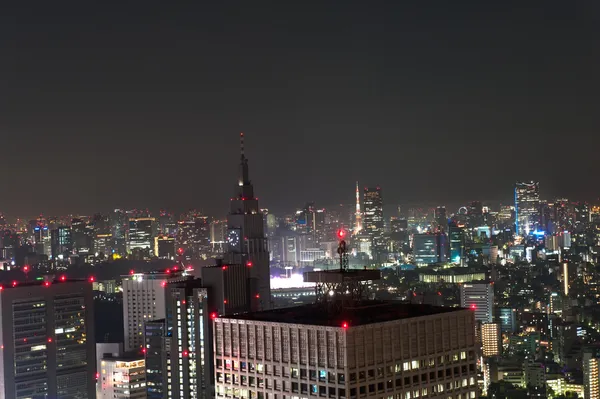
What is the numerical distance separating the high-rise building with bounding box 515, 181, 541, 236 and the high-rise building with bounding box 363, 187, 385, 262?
10858mm

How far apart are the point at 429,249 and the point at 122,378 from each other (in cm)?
4999

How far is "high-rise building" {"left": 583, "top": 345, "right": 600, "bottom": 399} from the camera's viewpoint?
42.6 m

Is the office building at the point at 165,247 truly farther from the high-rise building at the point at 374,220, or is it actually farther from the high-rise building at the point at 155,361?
the high-rise building at the point at 155,361

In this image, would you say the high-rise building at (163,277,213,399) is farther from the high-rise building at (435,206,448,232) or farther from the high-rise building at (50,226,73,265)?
the high-rise building at (435,206,448,232)

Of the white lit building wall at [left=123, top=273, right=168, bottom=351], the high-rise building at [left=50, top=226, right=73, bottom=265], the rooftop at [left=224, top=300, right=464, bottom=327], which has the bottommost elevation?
the white lit building wall at [left=123, top=273, right=168, bottom=351]

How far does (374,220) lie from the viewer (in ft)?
278

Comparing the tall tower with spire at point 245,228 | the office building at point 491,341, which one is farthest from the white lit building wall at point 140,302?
the office building at point 491,341

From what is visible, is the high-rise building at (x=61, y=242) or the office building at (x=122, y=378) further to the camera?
the high-rise building at (x=61, y=242)

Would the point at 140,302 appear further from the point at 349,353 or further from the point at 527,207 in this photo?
the point at 527,207

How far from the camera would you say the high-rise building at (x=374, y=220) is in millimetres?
81375

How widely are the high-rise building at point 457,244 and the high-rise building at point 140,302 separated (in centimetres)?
3869

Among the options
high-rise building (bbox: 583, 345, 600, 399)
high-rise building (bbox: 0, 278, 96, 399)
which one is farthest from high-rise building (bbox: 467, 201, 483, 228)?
high-rise building (bbox: 0, 278, 96, 399)

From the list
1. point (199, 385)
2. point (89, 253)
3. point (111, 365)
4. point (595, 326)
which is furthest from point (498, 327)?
point (89, 253)

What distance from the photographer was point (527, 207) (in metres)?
89.1
